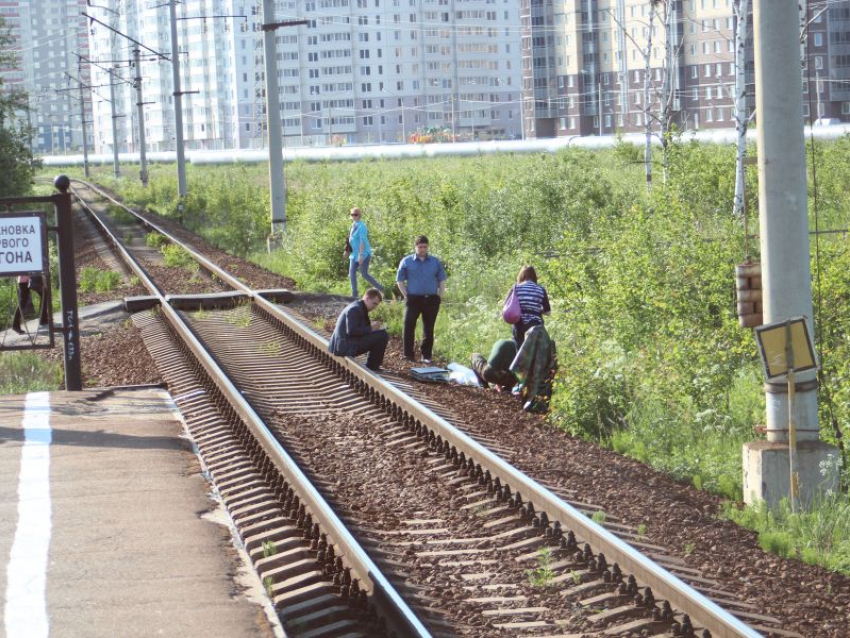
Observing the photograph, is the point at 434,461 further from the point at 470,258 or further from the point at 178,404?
the point at 470,258

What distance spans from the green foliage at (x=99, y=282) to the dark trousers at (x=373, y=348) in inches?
467

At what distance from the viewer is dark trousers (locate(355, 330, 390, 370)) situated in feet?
47.0

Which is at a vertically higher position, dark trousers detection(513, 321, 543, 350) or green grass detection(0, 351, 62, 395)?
dark trousers detection(513, 321, 543, 350)

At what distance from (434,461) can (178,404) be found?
3807 mm

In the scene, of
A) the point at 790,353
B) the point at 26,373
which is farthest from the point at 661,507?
the point at 26,373

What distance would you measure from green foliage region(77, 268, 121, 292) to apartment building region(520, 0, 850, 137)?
65909 mm

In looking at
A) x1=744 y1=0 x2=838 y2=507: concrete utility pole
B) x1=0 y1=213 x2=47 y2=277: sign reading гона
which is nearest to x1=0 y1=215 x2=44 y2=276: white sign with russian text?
x1=0 y1=213 x2=47 y2=277: sign reading гона

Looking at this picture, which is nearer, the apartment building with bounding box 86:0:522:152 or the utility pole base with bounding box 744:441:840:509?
the utility pole base with bounding box 744:441:840:509

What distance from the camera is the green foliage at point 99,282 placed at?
25484 mm

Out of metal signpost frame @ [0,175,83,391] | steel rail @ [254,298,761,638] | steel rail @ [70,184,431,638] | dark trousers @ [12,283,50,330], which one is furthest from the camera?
dark trousers @ [12,283,50,330]

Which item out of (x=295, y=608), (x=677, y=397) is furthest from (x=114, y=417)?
(x=295, y=608)

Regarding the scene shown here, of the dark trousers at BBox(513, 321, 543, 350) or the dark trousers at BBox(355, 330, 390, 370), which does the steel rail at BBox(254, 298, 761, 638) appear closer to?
the dark trousers at BBox(355, 330, 390, 370)

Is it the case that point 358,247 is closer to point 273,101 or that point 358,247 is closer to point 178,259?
point 273,101

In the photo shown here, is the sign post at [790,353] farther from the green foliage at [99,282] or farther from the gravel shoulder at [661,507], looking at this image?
the green foliage at [99,282]
